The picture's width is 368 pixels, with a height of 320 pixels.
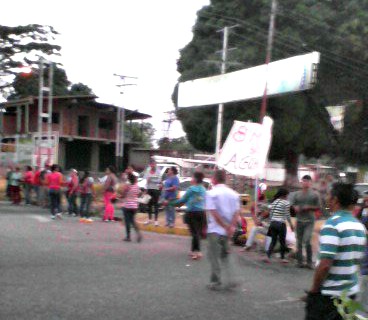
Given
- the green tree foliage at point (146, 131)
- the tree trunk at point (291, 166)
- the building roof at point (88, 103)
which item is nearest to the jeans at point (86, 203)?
the tree trunk at point (291, 166)

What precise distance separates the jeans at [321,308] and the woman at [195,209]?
6.50m

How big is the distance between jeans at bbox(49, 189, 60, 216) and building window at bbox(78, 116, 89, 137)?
30.9 m

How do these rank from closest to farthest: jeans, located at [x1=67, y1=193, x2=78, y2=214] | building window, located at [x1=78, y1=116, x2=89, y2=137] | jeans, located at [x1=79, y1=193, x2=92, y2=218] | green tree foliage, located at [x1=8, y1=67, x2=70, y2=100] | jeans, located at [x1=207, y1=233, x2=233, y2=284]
Answer: 1. jeans, located at [x1=207, y1=233, x2=233, y2=284]
2. jeans, located at [x1=79, y1=193, x2=92, y2=218]
3. jeans, located at [x1=67, y1=193, x2=78, y2=214]
4. building window, located at [x1=78, y1=116, x2=89, y2=137]
5. green tree foliage, located at [x1=8, y1=67, x2=70, y2=100]

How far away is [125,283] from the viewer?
Answer: 8.06 m

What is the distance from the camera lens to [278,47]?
33.6 meters

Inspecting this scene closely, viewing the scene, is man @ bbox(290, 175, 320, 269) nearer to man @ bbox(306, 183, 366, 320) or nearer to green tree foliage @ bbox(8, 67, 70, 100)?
man @ bbox(306, 183, 366, 320)

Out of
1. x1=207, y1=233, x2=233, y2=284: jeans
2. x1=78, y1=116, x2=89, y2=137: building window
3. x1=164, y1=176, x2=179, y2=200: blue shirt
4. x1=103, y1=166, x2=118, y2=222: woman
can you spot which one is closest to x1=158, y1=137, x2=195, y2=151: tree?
x1=78, y1=116, x2=89, y2=137: building window

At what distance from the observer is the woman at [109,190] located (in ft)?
55.4

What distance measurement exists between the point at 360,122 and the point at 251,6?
396 inches

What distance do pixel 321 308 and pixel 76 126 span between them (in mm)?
44237

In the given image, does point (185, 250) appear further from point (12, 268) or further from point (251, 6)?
point (251, 6)

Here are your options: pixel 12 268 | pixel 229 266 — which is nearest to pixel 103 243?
pixel 12 268

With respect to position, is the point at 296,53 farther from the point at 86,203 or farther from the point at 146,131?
the point at 146,131

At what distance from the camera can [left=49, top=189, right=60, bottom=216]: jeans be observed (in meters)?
16.6
